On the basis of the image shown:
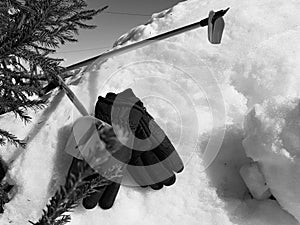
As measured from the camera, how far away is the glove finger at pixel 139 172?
1915 mm

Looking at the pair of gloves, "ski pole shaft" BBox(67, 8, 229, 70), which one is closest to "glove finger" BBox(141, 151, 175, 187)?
the pair of gloves

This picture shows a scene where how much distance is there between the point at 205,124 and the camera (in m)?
2.30

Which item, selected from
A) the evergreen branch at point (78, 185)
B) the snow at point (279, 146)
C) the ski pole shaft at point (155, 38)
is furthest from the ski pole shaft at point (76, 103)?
the evergreen branch at point (78, 185)

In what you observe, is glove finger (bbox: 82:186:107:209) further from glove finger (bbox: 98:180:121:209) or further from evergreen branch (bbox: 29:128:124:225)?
evergreen branch (bbox: 29:128:124:225)

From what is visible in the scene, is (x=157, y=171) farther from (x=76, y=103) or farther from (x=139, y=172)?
(x=76, y=103)

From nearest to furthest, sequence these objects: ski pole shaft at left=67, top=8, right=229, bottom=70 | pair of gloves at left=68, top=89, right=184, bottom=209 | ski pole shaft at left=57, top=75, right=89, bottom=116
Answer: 1. pair of gloves at left=68, top=89, right=184, bottom=209
2. ski pole shaft at left=57, top=75, right=89, bottom=116
3. ski pole shaft at left=67, top=8, right=229, bottom=70

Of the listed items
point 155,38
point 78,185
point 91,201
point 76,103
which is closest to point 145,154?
point 91,201

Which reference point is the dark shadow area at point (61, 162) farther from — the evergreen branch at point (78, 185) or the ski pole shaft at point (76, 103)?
the evergreen branch at point (78, 185)

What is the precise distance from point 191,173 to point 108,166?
60.2 inches

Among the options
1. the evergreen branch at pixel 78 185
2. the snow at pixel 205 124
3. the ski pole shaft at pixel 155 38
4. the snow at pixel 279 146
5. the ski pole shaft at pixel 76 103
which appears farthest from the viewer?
the ski pole shaft at pixel 155 38

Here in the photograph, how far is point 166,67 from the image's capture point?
290cm

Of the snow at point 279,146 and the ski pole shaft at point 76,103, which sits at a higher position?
the ski pole shaft at point 76,103

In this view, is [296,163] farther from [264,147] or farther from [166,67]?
[166,67]

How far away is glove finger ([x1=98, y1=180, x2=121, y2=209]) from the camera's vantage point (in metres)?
1.81
